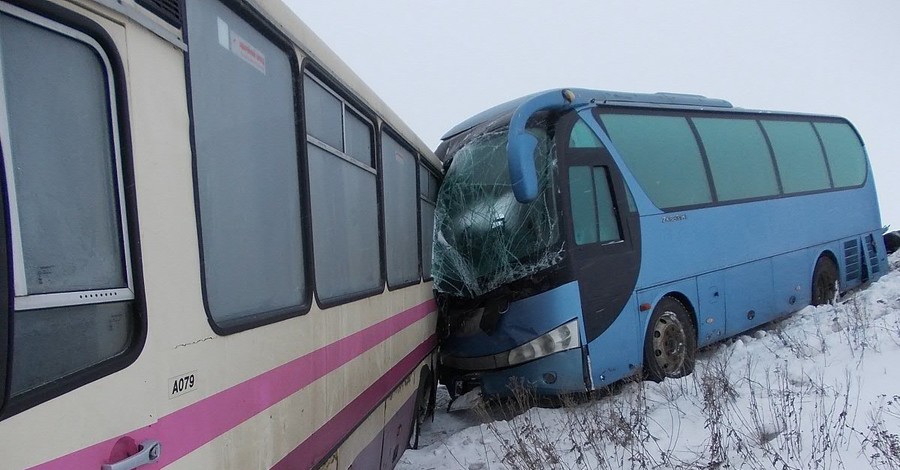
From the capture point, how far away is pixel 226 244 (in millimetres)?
2213

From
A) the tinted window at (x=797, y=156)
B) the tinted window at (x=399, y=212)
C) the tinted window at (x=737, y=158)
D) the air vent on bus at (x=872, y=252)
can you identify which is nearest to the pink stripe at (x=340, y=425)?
the tinted window at (x=399, y=212)

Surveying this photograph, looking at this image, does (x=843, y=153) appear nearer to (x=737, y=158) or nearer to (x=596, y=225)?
(x=737, y=158)

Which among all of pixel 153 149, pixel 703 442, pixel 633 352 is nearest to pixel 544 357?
pixel 633 352

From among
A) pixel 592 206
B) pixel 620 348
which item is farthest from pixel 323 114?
pixel 620 348

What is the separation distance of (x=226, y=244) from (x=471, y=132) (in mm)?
4814

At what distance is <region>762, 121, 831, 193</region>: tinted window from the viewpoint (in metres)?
8.30

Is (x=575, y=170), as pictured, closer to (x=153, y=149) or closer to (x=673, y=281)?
(x=673, y=281)

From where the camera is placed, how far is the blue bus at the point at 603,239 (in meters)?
5.48

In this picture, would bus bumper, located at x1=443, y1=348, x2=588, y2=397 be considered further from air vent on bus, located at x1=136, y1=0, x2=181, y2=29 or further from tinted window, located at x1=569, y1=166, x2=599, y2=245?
air vent on bus, located at x1=136, y1=0, x2=181, y2=29

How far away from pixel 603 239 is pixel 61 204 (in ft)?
15.9

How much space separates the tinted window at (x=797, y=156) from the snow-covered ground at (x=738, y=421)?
232cm

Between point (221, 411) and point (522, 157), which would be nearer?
point (221, 411)

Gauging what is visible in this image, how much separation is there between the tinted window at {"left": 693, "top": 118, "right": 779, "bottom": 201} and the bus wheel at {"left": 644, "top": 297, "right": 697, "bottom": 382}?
62.1 inches

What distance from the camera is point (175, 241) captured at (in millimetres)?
1873
